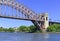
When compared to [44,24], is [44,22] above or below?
above

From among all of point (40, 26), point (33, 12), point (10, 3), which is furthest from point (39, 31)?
point (10, 3)

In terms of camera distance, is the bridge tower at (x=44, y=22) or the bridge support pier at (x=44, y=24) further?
the bridge tower at (x=44, y=22)

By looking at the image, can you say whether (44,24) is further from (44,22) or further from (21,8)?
(21,8)

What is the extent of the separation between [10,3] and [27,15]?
7675 mm

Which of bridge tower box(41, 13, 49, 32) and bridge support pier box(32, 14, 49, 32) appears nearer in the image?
bridge support pier box(32, 14, 49, 32)

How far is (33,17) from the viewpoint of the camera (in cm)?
7662

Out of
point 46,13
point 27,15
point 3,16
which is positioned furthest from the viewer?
point 46,13

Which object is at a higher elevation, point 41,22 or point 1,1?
point 1,1

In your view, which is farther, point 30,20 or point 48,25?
point 48,25

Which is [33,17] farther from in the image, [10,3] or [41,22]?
[10,3]

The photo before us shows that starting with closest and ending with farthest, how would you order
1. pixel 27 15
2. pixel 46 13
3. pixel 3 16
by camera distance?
pixel 3 16 < pixel 27 15 < pixel 46 13

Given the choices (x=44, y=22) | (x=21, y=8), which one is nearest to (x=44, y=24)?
(x=44, y=22)

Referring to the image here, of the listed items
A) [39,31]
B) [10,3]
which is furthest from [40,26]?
[10,3]

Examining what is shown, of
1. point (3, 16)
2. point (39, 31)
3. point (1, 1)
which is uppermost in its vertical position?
point (1, 1)
